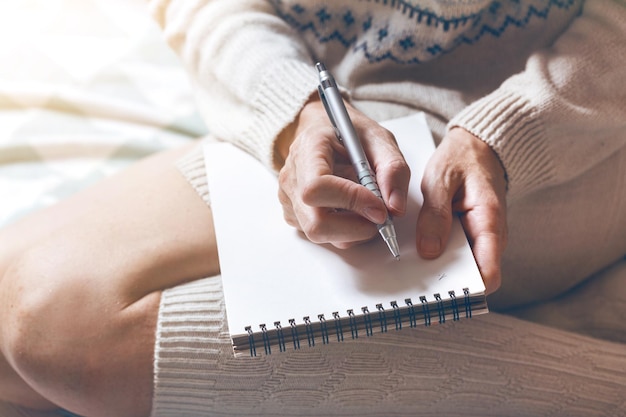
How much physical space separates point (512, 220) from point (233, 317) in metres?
0.34

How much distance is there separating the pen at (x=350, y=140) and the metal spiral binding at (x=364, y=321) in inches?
1.9

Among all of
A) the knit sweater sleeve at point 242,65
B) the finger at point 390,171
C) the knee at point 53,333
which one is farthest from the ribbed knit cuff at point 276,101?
the knee at point 53,333

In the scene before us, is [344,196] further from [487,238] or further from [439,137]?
[439,137]

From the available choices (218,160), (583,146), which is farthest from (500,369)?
(218,160)

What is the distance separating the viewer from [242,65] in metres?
0.80

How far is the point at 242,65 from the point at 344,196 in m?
0.28

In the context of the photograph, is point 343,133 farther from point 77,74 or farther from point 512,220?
point 77,74

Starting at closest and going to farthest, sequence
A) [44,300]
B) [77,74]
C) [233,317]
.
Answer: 1. [233,317]
2. [44,300]
3. [77,74]

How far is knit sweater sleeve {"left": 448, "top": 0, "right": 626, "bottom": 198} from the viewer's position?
2.36 ft

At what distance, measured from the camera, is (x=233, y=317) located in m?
0.59

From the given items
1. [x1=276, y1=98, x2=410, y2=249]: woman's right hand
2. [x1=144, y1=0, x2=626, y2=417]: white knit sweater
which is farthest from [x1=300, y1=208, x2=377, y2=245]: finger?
[x1=144, y1=0, x2=626, y2=417]: white knit sweater

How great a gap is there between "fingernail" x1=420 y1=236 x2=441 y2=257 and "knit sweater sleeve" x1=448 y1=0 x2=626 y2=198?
15 cm

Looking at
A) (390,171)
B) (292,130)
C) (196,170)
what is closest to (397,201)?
(390,171)

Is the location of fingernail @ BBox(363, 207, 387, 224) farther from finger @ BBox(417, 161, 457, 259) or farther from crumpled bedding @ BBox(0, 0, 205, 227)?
crumpled bedding @ BBox(0, 0, 205, 227)
